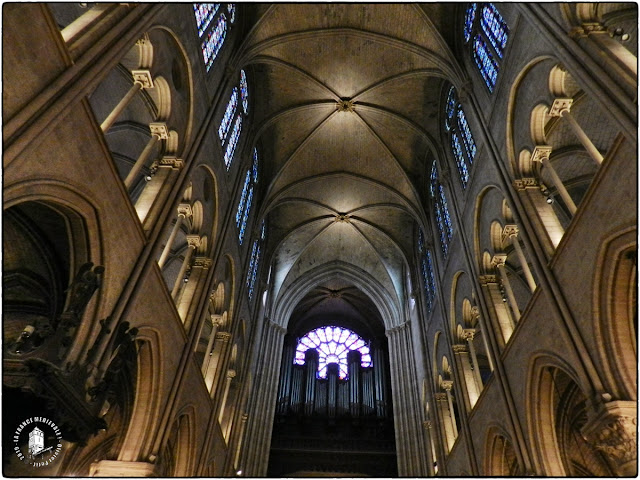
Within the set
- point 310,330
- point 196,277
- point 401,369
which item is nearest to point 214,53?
point 196,277

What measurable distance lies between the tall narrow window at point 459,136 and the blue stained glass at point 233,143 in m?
7.10

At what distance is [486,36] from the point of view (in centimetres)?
1261

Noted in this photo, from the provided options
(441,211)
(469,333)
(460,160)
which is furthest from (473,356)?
(460,160)

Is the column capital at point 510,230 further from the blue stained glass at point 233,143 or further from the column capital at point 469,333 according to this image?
the blue stained glass at point 233,143

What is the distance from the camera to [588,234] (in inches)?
294

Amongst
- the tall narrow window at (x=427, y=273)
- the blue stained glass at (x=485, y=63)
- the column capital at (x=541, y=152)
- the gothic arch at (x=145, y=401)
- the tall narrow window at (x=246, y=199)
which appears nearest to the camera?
the gothic arch at (x=145, y=401)

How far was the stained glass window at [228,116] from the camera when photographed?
544 inches

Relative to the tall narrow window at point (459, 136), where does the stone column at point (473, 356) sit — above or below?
below

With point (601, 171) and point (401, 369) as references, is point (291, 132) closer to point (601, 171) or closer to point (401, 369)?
point (401, 369)

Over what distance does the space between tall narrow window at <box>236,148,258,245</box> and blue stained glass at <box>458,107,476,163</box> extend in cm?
733

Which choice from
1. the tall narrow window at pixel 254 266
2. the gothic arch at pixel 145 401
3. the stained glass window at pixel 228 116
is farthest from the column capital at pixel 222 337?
the stained glass window at pixel 228 116

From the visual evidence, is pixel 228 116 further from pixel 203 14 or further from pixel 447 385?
pixel 447 385

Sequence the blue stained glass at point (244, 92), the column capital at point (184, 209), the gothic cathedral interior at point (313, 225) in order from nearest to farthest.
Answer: the gothic cathedral interior at point (313, 225), the column capital at point (184, 209), the blue stained glass at point (244, 92)

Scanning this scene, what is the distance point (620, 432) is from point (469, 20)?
464 inches
